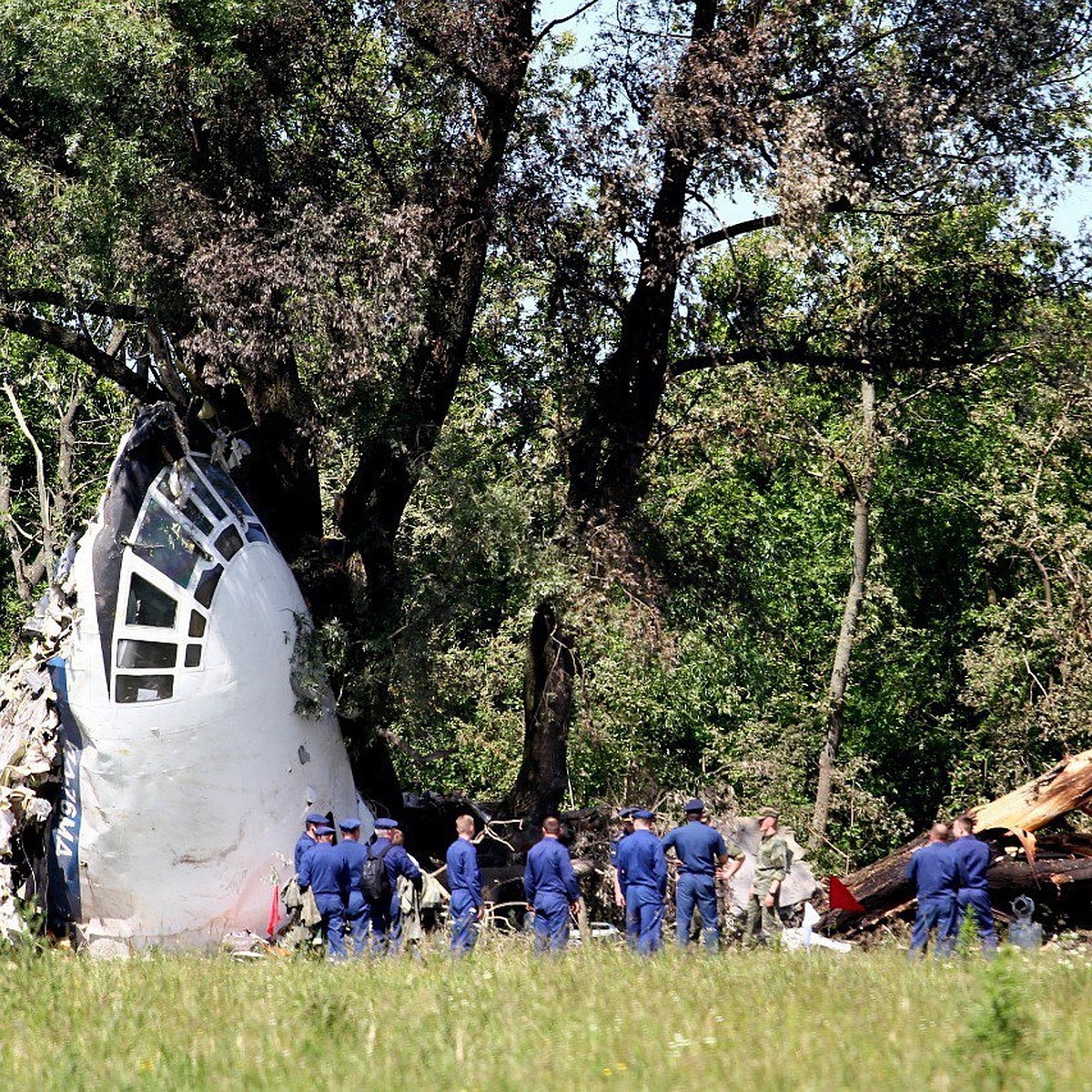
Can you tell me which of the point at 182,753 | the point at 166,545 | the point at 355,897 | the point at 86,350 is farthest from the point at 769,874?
the point at 86,350

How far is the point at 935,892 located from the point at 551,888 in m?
3.51

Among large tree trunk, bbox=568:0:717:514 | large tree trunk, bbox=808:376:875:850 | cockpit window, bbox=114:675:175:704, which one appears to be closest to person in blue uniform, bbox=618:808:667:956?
large tree trunk, bbox=568:0:717:514

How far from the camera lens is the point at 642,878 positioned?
14406 millimetres

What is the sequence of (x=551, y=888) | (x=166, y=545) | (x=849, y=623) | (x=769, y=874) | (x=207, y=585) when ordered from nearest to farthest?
(x=551, y=888)
(x=769, y=874)
(x=166, y=545)
(x=207, y=585)
(x=849, y=623)

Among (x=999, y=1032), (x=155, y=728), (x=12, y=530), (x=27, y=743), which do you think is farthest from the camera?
(x=12, y=530)

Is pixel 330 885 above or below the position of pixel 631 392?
below

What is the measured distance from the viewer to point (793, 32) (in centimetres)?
1861

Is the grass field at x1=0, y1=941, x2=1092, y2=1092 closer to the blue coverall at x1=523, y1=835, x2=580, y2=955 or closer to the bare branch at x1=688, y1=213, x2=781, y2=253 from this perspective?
the blue coverall at x1=523, y1=835, x2=580, y2=955

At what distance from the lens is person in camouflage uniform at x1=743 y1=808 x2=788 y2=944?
596 inches

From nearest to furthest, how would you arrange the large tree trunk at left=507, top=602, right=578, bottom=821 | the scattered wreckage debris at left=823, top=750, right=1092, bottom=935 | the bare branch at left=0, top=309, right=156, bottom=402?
the scattered wreckage debris at left=823, top=750, right=1092, bottom=935 < the bare branch at left=0, top=309, right=156, bottom=402 < the large tree trunk at left=507, top=602, right=578, bottom=821

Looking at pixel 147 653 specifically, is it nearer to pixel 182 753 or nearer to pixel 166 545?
pixel 182 753

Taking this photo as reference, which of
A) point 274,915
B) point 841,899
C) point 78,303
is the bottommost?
point 274,915

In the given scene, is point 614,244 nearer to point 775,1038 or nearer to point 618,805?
point 618,805

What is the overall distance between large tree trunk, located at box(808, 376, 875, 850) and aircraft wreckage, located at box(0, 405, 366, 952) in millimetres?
14947
